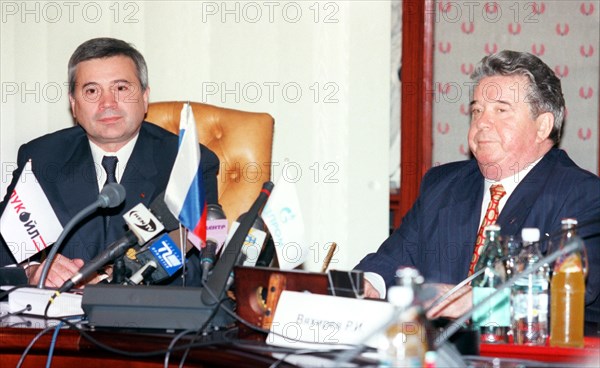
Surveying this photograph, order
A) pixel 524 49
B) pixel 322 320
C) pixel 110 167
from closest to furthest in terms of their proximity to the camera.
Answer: pixel 322 320 < pixel 110 167 < pixel 524 49

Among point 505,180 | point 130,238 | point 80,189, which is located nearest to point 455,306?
point 505,180

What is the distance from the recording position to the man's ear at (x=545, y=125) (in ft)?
9.09

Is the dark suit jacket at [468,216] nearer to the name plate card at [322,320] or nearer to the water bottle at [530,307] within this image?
the water bottle at [530,307]

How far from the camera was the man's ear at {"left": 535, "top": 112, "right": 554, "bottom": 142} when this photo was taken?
9.09 feet

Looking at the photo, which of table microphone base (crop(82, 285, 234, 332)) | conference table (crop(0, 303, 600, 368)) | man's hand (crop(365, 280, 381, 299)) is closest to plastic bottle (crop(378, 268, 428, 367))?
conference table (crop(0, 303, 600, 368))

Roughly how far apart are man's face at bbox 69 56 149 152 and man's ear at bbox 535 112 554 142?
1.39 m

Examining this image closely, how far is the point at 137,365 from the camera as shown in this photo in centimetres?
208

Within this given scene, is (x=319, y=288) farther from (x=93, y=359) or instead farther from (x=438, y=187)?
(x=438, y=187)

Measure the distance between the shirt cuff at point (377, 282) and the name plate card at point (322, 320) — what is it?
0.59 m

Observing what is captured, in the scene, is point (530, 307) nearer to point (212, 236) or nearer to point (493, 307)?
point (493, 307)

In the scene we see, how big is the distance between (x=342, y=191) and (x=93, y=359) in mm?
1954

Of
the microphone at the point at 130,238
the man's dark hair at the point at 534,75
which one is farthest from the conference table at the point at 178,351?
the man's dark hair at the point at 534,75

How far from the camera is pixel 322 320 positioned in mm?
1891

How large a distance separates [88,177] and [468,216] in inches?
52.3
